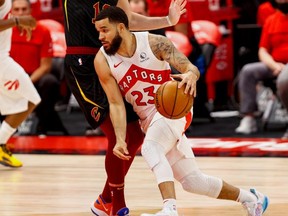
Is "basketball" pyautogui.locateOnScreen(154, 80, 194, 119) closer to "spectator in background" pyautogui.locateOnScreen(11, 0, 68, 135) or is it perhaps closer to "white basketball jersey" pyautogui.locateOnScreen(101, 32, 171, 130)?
"white basketball jersey" pyautogui.locateOnScreen(101, 32, 171, 130)

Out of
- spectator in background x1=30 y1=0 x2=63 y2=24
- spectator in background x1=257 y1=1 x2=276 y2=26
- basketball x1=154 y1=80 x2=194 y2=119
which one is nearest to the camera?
basketball x1=154 y1=80 x2=194 y2=119

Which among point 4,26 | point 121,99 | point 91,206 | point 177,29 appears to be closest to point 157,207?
point 91,206

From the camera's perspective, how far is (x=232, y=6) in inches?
567

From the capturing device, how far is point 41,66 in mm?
11508

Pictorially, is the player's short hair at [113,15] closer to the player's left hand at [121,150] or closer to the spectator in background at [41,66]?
the player's left hand at [121,150]

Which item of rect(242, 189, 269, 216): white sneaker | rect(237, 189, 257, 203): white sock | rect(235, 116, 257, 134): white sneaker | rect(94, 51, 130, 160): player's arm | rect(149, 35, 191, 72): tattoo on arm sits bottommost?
rect(235, 116, 257, 134): white sneaker

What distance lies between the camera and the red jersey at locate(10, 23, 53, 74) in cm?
1139

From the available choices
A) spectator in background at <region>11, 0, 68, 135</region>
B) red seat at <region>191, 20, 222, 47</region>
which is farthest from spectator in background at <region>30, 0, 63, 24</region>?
spectator in background at <region>11, 0, 68, 135</region>

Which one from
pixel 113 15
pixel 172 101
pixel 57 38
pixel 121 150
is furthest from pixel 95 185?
pixel 57 38

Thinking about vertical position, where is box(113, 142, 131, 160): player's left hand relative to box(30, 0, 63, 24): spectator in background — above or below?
above

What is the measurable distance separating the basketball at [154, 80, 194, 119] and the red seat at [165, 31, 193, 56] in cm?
557

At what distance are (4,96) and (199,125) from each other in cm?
352

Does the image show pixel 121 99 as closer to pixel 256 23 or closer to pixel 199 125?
pixel 199 125

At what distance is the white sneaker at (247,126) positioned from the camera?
38.5ft
